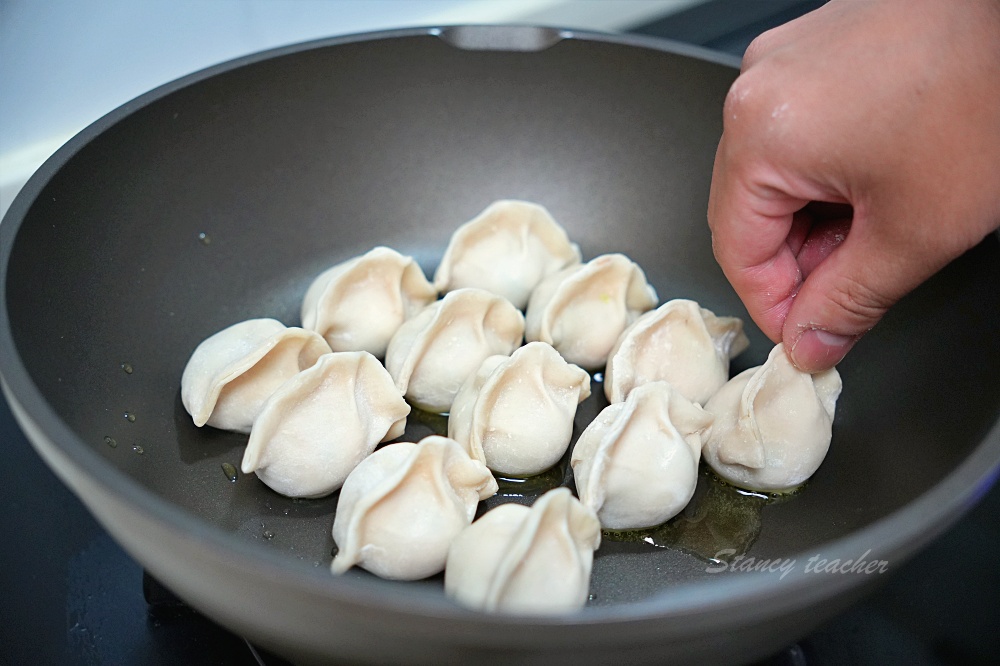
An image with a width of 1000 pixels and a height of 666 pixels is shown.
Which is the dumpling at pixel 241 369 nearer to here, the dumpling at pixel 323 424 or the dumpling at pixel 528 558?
the dumpling at pixel 323 424

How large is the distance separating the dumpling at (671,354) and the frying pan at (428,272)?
0.29 ft

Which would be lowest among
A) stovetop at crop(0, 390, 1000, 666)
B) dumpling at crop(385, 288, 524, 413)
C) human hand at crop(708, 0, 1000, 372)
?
stovetop at crop(0, 390, 1000, 666)

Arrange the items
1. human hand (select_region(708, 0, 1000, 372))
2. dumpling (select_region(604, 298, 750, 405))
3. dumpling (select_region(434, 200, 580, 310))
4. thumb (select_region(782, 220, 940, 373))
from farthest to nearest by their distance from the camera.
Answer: dumpling (select_region(434, 200, 580, 310)) → dumpling (select_region(604, 298, 750, 405)) → thumb (select_region(782, 220, 940, 373)) → human hand (select_region(708, 0, 1000, 372))

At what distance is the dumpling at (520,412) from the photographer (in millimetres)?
1186

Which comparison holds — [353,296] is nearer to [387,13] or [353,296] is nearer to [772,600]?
[387,13]

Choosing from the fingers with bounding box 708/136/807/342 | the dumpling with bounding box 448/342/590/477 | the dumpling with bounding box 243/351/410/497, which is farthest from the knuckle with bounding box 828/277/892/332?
the dumpling with bounding box 243/351/410/497

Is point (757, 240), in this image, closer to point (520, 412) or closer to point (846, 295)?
point (846, 295)

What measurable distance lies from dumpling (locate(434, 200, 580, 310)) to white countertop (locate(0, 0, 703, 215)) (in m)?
0.56

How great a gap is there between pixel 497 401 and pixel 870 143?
1.87 feet

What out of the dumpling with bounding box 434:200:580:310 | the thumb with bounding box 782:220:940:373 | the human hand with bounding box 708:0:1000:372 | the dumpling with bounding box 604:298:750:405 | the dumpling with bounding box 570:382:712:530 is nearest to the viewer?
the human hand with bounding box 708:0:1000:372

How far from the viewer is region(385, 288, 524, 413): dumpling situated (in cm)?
129

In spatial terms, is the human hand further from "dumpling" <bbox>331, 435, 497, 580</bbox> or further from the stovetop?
"dumpling" <bbox>331, 435, 497, 580</bbox>

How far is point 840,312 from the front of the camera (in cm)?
104

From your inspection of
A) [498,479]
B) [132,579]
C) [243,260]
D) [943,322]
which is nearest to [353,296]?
[243,260]
